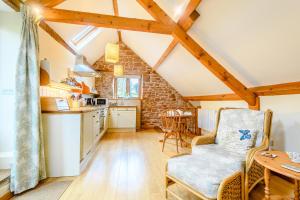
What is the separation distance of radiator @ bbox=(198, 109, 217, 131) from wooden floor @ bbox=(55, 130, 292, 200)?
1548 millimetres

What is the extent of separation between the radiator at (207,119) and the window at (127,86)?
2561mm

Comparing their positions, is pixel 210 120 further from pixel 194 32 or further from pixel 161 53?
pixel 194 32

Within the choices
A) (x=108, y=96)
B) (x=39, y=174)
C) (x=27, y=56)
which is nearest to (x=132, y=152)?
(x=39, y=174)

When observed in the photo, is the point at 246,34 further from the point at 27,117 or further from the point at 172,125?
the point at 27,117

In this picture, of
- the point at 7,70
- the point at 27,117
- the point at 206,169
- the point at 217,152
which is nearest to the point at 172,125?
the point at 217,152

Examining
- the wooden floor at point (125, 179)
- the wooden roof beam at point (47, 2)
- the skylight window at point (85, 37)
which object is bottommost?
the wooden floor at point (125, 179)

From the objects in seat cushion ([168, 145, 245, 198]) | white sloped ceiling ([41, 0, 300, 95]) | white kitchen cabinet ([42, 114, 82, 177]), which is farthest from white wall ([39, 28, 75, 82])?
seat cushion ([168, 145, 245, 198])

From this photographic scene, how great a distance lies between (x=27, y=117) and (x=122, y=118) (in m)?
3.71

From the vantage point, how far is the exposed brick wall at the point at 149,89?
6.51 m

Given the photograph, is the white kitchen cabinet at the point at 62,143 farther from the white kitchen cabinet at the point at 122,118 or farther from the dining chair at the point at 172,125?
the white kitchen cabinet at the point at 122,118

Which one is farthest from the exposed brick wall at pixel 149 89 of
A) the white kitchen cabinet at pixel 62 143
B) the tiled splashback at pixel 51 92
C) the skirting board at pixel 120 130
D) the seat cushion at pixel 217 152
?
the seat cushion at pixel 217 152

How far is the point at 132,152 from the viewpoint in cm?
354

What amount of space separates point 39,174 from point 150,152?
199 centimetres

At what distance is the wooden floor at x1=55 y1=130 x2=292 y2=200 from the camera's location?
6.46ft
